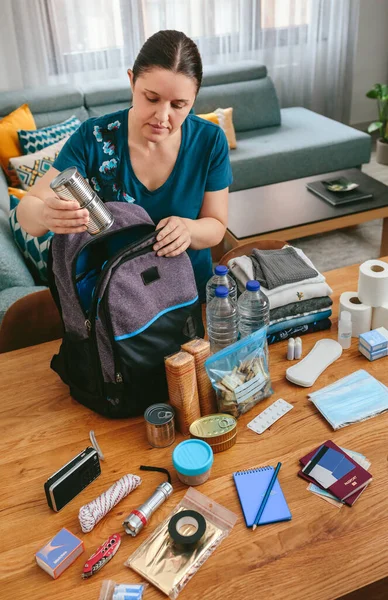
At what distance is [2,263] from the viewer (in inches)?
76.9

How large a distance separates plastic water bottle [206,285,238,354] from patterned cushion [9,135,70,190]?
2071 millimetres

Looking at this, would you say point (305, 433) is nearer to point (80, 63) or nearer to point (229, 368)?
Answer: point (229, 368)

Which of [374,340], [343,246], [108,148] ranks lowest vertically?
[343,246]

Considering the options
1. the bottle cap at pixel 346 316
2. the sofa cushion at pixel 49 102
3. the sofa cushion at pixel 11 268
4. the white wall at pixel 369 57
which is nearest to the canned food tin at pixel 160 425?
the bottle cap at pixel 346 316

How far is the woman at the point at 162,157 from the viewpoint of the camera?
4.20 ft


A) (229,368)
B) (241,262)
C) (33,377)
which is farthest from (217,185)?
(33,377)

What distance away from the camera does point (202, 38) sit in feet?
14.4

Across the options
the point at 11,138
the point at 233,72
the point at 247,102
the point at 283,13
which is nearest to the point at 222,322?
the point at 11,138

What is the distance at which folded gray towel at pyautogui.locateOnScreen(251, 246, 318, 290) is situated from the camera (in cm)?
143

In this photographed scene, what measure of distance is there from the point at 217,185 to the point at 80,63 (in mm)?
3143

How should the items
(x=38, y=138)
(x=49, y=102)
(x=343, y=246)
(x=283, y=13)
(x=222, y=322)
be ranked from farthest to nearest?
(x=283, y=13)
(x=49, y=102)
(x=343, y=246)
(x=38, y=138)
(x=222, y=322)

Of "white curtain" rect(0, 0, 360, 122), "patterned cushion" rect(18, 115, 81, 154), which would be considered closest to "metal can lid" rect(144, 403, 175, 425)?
"patterned cushion" rect(18, 115, 81, 154)

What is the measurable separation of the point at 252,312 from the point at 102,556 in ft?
2.05

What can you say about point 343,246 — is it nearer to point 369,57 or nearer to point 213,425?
point 369,57
